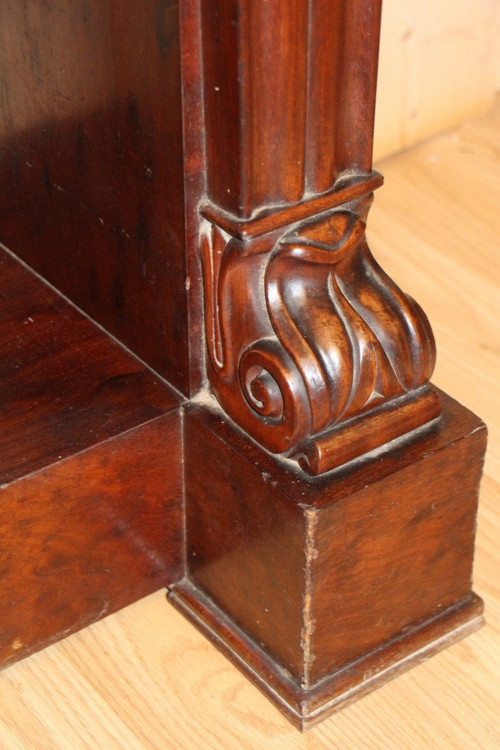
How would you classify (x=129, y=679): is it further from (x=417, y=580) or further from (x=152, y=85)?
(x=152, y=85)

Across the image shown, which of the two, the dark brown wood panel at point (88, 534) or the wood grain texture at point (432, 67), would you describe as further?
the wood grain texture at point (432, 67)

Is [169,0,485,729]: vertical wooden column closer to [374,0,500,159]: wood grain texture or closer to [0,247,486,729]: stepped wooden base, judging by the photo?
[0,247,486,729]: stepped wooden base

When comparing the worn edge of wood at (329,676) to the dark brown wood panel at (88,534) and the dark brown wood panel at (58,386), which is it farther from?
the dark brown wood panel at (58,386)

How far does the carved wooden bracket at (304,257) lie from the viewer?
102cm

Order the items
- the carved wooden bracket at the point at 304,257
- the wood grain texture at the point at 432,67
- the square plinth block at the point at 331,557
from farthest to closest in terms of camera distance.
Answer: the wood grain texture at the point at 432,67 < the square plinth block at the point at 331,557 < the carved wooden bracket at the point at 304,257

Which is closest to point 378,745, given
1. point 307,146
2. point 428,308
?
point 307,146

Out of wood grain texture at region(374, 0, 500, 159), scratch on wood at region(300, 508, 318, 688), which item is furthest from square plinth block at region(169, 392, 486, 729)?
wood grain texture at region(374, 0, 500, 159)

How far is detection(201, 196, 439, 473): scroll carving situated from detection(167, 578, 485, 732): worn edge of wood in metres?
0.23

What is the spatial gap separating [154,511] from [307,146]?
1.30 ft

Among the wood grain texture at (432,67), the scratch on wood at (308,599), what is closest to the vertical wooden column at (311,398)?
the scratch on wood at (308,599)

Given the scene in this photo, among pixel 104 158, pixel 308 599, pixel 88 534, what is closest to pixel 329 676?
pixel 308 599

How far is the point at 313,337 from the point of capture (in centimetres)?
109

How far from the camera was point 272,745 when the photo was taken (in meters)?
1.19

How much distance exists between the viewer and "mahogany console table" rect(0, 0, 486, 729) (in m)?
1.05
